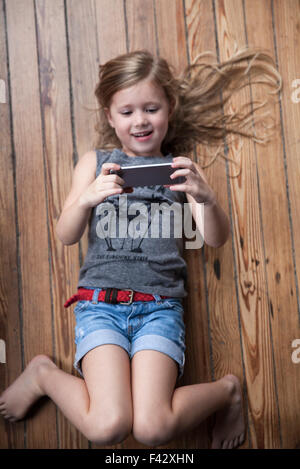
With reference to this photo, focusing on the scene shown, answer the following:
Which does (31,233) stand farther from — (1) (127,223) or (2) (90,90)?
(2) (90,90)

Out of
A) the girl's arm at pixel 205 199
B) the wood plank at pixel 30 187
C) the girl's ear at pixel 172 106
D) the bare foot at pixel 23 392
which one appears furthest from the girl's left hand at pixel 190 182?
the bare foot at pixel 23 392

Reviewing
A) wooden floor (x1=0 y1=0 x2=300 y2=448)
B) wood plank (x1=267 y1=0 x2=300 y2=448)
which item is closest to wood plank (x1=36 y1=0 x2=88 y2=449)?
wooden floor (x1=0 y1=0 x2=300 y2=448)

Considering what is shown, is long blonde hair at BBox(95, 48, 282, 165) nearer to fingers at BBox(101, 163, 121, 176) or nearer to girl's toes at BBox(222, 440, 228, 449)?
fingers at BBox(101, 163, 121, 176)

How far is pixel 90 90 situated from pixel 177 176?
531mm

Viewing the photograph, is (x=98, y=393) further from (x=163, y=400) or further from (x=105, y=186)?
(x=105, y=186)

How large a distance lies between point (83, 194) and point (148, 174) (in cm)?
20

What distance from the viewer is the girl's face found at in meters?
1.05

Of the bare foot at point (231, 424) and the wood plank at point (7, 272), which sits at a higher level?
the wood plank at point (7, 272)

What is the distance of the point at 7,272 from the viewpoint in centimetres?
121

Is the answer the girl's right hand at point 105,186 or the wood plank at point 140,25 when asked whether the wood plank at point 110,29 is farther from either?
the girl's right hand at point 105,186

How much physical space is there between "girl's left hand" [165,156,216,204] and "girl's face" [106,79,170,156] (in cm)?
18

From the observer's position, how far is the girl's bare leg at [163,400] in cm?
91

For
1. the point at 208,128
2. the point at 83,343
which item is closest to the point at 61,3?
the point at 208,128

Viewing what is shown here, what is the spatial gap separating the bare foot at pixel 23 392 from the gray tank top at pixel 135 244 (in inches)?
11.8
